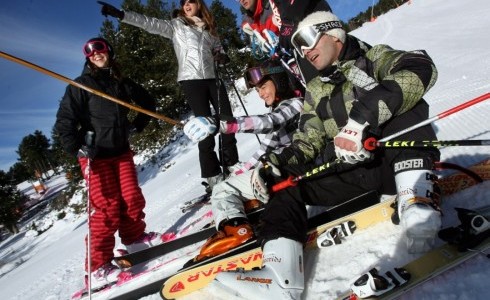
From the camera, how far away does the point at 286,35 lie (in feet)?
11.8

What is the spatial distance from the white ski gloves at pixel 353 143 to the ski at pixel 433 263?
634 millimetres

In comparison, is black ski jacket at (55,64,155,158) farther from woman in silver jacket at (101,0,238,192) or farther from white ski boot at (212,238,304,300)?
white ski boot at (212,238,304,300)

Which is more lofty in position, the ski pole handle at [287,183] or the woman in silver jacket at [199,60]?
the woman in silver jacket at [199,60]

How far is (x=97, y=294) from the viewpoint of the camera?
3.13m

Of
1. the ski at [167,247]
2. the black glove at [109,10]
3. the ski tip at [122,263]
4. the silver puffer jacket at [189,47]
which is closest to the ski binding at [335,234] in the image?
the ski at [167,247]

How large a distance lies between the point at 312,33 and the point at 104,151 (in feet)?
8.42

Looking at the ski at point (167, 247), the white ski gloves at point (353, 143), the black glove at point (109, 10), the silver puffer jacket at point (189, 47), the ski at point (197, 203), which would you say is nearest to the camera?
the white ski gloves at point (353, 143)

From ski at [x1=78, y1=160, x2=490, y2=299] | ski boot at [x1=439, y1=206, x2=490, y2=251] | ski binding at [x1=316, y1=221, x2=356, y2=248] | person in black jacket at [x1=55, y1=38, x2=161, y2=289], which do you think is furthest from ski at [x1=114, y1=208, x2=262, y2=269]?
ski boot at [x1=439, y1=206, x2=490, y2=251]

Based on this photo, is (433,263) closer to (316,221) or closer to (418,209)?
(418,209)

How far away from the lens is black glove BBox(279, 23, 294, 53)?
11.6ft

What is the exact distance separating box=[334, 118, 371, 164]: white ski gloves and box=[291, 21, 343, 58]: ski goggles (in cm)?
66

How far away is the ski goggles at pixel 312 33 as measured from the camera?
7.80ft

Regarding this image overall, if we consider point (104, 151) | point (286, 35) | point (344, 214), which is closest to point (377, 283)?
point (344, 214)

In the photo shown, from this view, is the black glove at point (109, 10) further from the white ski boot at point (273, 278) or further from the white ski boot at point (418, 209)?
the white ski boot at point (418, 209)
